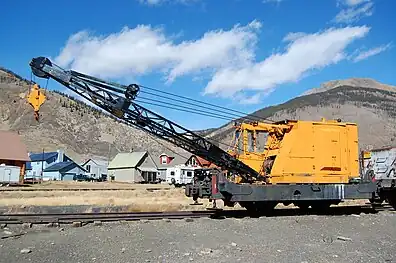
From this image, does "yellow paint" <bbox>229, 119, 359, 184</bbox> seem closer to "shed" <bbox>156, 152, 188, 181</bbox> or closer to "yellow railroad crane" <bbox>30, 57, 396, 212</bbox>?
"yellow railroad crane" <bbox>30, 57, 396, 212</bbox>

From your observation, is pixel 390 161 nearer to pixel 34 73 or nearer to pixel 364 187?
pixel 364 187

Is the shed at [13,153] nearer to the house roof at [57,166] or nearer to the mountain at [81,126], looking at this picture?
the house roof at [57,166]

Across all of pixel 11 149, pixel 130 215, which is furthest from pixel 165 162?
pixel 130 215

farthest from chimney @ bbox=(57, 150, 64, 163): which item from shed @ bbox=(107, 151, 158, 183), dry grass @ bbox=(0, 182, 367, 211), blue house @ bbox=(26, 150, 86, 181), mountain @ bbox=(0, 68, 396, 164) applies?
dry grass @ bbox=(0, 182, 367, 211)

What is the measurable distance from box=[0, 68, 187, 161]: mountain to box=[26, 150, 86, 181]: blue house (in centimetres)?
3860

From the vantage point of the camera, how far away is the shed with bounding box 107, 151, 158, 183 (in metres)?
86.4

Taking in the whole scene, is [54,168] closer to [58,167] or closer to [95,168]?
[58,167]

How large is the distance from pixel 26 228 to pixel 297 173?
978 centimetres

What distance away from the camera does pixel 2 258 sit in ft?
27.9

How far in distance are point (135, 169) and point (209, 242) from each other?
77.0 m

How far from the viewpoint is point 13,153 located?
188 feet

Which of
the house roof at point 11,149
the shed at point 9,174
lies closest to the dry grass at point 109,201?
the shed at point 9,174

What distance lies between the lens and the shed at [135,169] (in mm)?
86375

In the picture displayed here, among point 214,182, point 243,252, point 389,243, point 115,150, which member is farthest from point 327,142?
point 115,150
